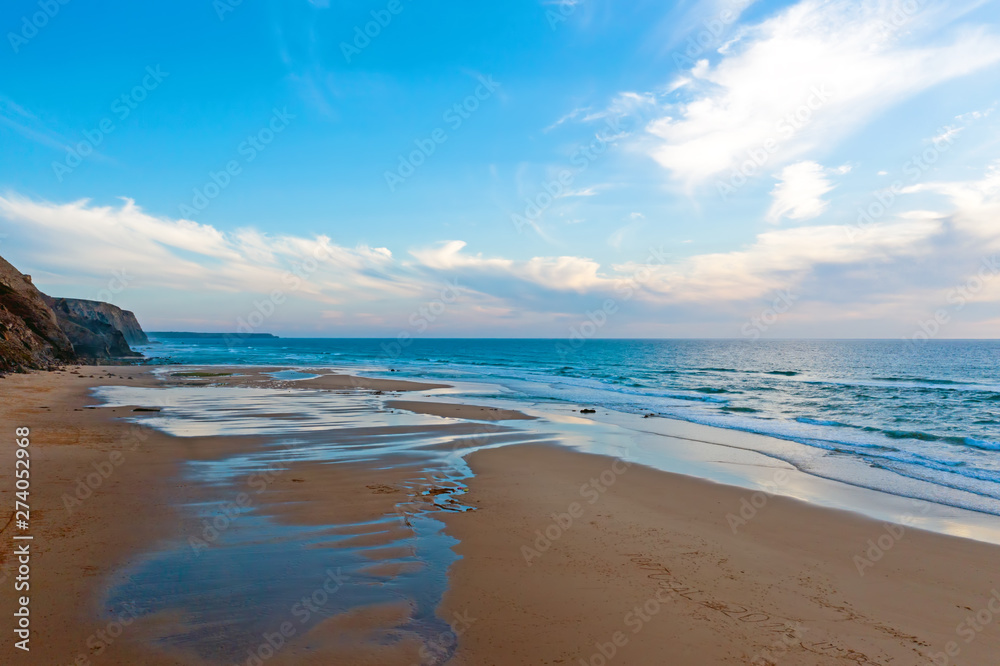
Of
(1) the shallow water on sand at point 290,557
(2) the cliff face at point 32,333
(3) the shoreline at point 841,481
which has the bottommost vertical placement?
(3) the shoreline at point 841,481

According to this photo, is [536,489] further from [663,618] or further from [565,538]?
[663,618]

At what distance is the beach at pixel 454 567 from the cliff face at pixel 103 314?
2222 inches

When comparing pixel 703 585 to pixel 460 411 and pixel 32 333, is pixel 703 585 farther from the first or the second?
pixel 32 333

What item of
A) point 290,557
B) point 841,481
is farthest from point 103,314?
point 841,481


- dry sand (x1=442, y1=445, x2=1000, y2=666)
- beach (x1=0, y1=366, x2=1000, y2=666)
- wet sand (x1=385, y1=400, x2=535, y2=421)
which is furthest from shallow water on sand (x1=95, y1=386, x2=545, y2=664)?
wet sand (x1=385, y1=400, x2=535, y2=421)

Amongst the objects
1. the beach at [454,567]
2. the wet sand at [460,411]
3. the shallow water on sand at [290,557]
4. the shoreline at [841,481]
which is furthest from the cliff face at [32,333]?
the shoreline at [841,481]

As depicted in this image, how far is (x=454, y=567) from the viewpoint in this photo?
6855 mm

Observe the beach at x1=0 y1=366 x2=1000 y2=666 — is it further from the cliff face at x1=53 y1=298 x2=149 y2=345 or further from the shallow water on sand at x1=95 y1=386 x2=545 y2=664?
the cliff face at x1=53 y1=298 x2=149 y2=345

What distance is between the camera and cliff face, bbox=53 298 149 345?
5678 cm

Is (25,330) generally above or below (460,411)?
above

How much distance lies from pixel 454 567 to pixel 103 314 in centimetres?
10780

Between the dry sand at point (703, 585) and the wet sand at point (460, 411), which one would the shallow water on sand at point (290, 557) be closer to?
the dry sand at point (703, 585)

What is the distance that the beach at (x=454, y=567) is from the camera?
5039 mm

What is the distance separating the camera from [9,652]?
173 inches
